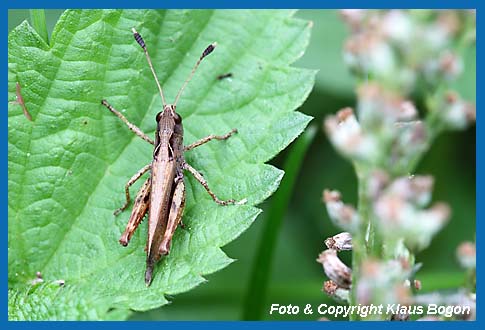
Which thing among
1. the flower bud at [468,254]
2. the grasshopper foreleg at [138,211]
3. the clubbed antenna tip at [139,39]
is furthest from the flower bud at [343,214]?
the clubbed antenna tip at [139,39]


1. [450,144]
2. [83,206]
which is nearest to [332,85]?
[450,144]

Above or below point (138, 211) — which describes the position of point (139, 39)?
above

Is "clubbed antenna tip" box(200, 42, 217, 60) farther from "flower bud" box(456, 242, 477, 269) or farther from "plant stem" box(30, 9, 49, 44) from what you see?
"flower bud" box(456, 242, 477, 269)

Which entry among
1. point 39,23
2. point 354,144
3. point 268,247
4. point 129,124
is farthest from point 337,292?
point 39,23

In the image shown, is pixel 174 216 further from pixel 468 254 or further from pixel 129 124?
pixel 468 254

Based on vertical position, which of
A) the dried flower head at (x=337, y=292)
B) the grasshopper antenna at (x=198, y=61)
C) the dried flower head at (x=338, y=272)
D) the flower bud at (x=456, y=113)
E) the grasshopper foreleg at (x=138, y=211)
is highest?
the grasshopper antenna at (x=198, y=61)

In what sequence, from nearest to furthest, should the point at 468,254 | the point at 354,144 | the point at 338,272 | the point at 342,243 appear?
the point at 354,144 < the point at 468,254 < the point at 338,272 < the point at 342,243

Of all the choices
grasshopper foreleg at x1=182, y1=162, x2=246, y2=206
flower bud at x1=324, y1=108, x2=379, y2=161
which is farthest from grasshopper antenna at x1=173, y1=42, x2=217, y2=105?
flower bud at x1=324, y1=108, x2=379, y2=161

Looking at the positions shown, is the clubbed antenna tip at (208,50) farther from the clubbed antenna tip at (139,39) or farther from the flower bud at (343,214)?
the flower bud at (343,214)
